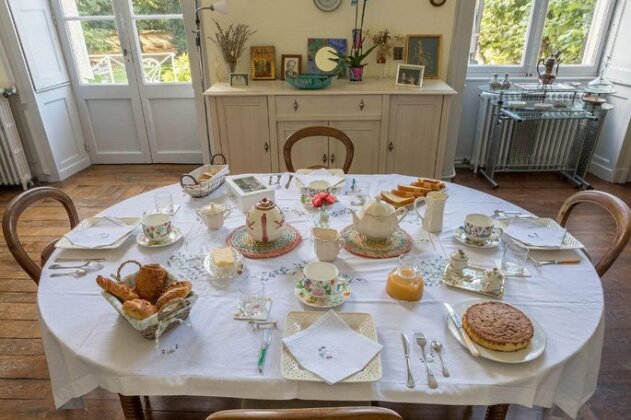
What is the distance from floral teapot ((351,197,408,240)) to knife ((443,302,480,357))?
31 centimetres

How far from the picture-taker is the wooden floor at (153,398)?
1.56 metres

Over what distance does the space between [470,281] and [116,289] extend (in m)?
0.91

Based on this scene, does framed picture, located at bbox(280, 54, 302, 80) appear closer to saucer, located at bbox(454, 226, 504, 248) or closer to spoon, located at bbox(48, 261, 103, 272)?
saucer, located at bbox(454, 226, 504, 248)

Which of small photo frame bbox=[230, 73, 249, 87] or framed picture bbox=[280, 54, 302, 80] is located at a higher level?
framed picture bbox=[280, 54, 302, 80]

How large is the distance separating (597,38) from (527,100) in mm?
841

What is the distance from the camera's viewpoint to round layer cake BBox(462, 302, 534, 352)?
90 centimetres

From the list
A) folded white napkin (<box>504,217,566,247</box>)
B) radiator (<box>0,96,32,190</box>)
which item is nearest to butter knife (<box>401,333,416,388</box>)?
folded white napkin (<box>504,217,566,247</box>)

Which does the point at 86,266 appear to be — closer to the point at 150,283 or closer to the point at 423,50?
the point at 150,283

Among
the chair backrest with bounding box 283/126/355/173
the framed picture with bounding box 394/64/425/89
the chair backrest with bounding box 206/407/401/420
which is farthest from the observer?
the framed picture with bounding box 394/64/425/89

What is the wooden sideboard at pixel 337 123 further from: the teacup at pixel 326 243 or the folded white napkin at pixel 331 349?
the folded white napkin at pixel 331 349

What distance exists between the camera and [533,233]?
53.2 inches

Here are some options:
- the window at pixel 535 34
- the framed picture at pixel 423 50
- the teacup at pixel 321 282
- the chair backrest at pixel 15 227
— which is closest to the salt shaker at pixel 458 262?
the teacup at pixel 321 282

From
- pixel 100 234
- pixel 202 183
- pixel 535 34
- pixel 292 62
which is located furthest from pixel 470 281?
pixel 535 34

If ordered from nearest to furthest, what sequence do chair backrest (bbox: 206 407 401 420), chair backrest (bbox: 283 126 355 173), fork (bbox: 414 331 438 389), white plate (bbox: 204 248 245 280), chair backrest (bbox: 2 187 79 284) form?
chair backrest (bbox: 206 407 401 420) → fork (bbox: 414 331 438 389) → white plate (bbox: 204 248 245 280) → chair backrest (bbox: 2 187 79 284) → chair backrest (bbox: 283 126 355 173)
